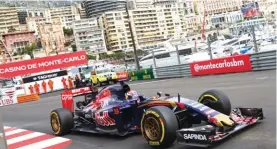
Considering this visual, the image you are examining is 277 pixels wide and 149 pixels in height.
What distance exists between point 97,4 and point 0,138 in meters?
166

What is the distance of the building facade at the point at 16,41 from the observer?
445ft

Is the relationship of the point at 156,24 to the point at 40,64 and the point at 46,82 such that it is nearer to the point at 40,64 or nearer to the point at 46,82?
the point at 40,64

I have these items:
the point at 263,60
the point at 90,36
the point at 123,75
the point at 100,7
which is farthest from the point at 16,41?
the point at 263,60

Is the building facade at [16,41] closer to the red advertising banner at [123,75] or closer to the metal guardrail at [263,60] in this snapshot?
the red advertising banner at [123,75]

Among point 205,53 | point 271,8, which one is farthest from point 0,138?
point 271,8

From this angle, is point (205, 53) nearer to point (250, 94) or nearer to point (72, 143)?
point (250, 94)

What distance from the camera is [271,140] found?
18.2ft

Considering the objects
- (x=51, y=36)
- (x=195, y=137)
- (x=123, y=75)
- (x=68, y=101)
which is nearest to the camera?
(x=195, y=137)

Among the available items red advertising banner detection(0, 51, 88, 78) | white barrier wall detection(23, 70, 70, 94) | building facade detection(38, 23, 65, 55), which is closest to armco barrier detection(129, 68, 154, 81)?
white barrier wall detection(23, 70, 70, 94)

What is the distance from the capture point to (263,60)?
17000 millimetres

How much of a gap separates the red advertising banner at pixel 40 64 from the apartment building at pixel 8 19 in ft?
476

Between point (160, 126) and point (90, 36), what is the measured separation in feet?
509

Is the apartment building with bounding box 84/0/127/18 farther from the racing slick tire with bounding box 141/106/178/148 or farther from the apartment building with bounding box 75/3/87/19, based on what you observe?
the racing slick tire with bounding box 141/106/178/148

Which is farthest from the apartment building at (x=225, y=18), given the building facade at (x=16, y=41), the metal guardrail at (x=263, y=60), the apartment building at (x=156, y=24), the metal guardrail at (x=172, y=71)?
→ the building facade at (x=16, y=41)
